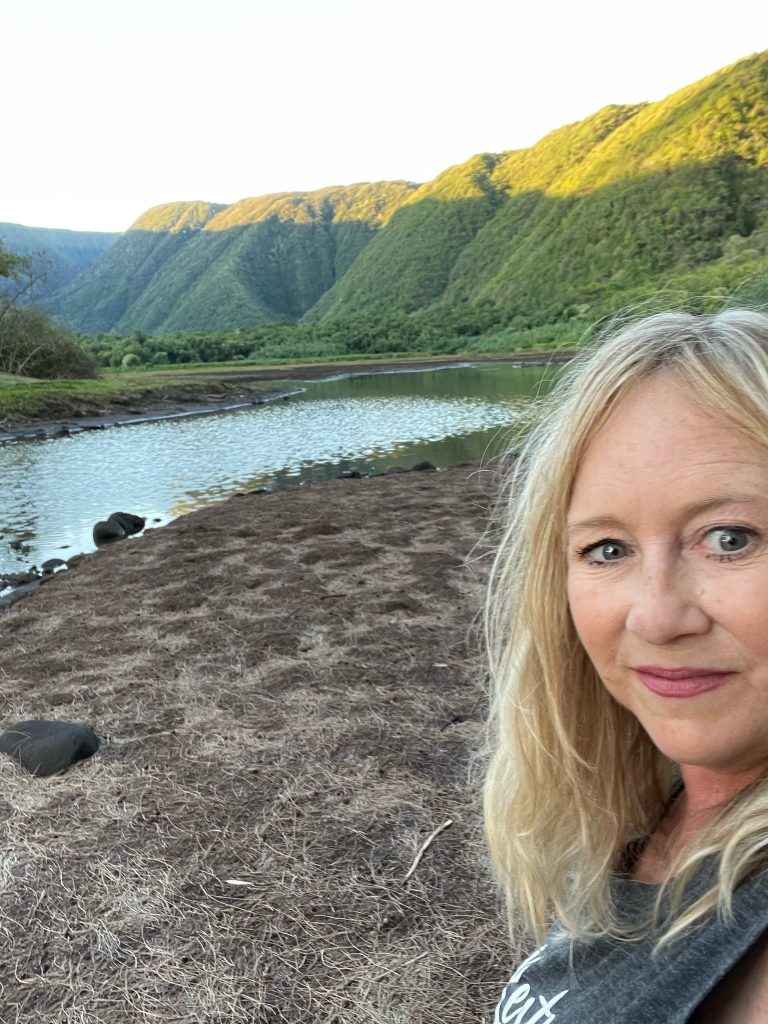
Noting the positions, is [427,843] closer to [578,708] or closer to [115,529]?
[578,708]

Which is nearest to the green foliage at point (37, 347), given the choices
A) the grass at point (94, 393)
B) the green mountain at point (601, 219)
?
the grass at point (94, 393)

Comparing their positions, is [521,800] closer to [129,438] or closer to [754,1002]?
[754,1002]

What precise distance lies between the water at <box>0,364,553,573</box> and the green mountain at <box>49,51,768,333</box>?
15962mm

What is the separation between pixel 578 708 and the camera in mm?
1358

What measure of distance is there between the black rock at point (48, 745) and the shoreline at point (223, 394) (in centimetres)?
1041

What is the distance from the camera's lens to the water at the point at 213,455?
49.6ft

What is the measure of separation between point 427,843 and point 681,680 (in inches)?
106

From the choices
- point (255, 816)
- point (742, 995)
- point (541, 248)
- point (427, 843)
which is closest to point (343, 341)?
point (541, 248)

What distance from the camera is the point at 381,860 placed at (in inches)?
132

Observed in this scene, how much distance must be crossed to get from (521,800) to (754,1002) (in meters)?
0.60

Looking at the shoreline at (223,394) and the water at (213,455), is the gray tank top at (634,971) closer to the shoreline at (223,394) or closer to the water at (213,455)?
the water at (213,455)

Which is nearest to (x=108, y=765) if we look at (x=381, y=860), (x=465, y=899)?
(x=381, y=860)

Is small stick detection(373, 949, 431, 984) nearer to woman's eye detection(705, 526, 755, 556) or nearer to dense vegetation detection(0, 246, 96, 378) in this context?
woman's eye detection(705, 526, 755, 556)

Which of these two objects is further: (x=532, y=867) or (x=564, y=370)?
(x=564, y=370)
